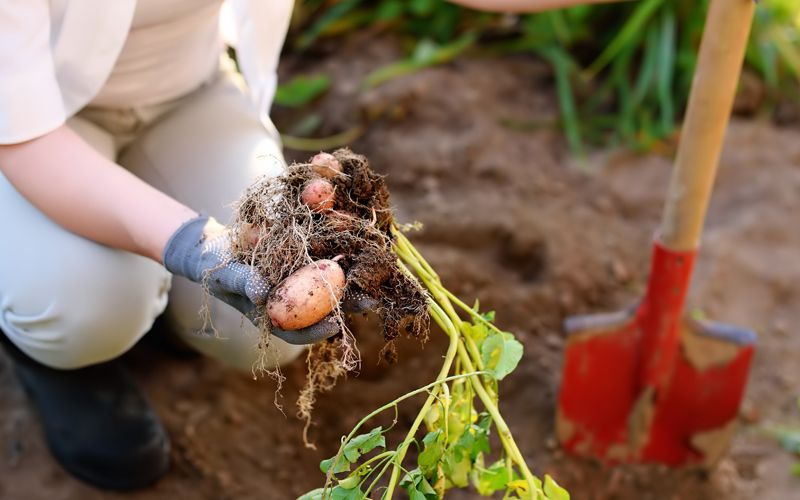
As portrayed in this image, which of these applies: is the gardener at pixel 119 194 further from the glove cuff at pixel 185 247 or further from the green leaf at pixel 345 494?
the green leaf at pixel 345 494

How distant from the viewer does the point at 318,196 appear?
0.93 meters

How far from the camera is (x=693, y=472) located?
156cm

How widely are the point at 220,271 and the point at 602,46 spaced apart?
68.0 inches

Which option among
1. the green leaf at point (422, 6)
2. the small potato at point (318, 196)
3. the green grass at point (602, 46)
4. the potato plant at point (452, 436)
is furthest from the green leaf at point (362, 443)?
the green leaf at point (422, 6)

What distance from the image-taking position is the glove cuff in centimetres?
96

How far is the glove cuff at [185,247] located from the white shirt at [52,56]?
220 mm

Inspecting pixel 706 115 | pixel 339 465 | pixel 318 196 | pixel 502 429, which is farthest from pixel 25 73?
pixel 706 115

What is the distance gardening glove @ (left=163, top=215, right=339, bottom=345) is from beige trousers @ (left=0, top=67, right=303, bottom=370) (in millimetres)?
117

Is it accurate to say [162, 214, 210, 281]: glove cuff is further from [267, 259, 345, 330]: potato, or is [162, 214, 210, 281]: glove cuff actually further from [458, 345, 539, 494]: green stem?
[458, 345, 539, 494]: green stem

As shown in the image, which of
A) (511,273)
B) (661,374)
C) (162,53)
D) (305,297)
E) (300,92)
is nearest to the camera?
(305,297)

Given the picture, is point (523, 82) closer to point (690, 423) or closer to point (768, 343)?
point (768, 343)

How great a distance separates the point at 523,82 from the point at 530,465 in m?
1.16

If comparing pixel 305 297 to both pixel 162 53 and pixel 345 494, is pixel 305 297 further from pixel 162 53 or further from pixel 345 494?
pixel 162 53

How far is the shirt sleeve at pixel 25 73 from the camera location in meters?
1.01
